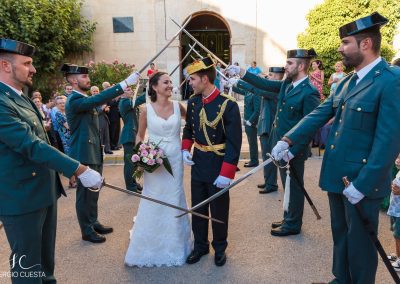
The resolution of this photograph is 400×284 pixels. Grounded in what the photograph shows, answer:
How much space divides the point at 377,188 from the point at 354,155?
0.27m

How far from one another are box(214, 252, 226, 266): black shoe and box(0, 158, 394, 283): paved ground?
0.17ft

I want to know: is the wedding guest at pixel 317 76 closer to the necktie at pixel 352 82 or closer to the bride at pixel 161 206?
the bride at pixel 161 206

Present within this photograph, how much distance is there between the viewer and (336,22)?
11.0 meters

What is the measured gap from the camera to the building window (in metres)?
13.3

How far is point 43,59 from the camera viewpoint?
505 inches

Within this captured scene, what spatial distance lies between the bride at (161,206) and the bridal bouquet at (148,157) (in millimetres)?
155

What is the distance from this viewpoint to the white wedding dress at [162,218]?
11.9ft

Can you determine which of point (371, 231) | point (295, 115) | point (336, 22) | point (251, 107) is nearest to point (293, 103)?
point (295, 115)

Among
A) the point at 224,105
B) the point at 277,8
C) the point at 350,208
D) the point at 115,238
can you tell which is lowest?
the point at 115,238

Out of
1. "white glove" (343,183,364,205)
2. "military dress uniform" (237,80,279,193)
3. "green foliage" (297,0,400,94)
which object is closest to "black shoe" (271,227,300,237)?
"military dress uniform" (237,80,279,193)

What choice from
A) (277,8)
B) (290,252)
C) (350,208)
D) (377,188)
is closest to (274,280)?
(290,252)

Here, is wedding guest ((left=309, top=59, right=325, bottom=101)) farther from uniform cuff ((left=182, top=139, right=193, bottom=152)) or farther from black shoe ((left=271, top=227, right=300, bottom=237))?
uniform cuff ((left=182, top=139, right=193, bottom=152))

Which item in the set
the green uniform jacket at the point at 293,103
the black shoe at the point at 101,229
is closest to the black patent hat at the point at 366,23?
the green uniform jacket at the point at 293,103

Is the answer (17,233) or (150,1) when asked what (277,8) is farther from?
(17,233)
